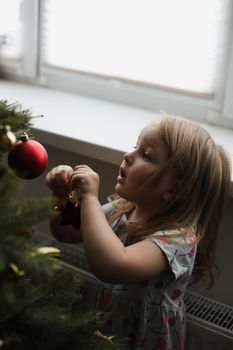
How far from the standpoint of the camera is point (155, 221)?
90 cm

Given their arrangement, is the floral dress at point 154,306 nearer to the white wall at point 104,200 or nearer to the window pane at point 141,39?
the white wall at point 104,200

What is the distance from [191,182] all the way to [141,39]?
23.2 inches

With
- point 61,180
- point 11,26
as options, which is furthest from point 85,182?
point 11,26

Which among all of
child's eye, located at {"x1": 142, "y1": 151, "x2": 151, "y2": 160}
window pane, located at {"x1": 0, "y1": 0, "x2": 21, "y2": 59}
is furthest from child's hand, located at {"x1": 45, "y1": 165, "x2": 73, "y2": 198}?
window pane, located at {"x1": 0, "y1": 0, "x2": 21, "y2": 59}

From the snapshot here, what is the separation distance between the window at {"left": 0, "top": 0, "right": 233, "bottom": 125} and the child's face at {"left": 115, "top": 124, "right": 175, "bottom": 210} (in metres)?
0.41

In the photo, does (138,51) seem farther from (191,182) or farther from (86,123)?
(191,182)

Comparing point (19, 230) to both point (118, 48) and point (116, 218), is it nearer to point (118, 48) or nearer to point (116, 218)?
point (116, 218)

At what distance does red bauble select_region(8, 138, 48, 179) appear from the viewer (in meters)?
0.63

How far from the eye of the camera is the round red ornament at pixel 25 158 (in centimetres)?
63

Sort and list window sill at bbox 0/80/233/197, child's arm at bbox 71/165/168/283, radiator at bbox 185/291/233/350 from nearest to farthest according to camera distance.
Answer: child's arm at bbox 71/165/168/283 < radiator at bbox 185/291/233/350 < window sill at bbox 0/80/233/197

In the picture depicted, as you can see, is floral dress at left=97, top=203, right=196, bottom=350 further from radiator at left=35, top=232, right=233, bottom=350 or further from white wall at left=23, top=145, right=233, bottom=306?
white wall at left=23, top=145, right=233, bottom=306

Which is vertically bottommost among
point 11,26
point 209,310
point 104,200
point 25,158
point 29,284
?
point 209,310

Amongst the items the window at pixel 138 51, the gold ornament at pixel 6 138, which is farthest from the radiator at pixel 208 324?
the gold ornament at pixel 6 138

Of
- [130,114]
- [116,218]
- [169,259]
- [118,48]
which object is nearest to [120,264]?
[169,259]
